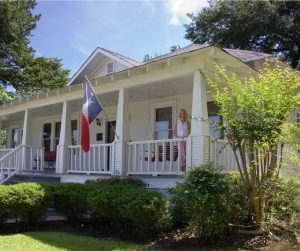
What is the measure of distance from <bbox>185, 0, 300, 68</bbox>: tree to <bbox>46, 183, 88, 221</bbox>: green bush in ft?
78.7

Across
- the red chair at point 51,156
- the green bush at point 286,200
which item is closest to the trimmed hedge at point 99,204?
the green bush at point 286,200

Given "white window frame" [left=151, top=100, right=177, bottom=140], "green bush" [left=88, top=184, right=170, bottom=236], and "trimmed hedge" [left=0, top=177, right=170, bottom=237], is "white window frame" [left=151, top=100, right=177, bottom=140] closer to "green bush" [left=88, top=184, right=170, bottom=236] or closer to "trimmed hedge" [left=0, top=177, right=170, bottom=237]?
"trimmed hedge" [left=0, top=177, right=170, bottom=237]

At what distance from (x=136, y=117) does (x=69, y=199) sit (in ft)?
18.3

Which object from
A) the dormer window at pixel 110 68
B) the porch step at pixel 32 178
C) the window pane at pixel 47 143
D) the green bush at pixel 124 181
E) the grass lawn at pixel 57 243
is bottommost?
Answer: the grass lawn at pixel 57 243

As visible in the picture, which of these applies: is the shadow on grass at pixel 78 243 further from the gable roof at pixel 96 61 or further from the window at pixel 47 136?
the window at pixel 47 136

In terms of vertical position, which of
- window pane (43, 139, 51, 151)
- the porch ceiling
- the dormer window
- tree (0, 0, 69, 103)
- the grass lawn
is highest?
tree (0, 0, 69, 103)

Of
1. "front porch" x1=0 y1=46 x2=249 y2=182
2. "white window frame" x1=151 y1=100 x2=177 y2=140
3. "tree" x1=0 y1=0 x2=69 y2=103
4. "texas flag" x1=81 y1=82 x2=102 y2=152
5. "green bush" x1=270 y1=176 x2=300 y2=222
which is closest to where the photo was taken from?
"green bush" x1=270 y1=176 x2=300 y2=222

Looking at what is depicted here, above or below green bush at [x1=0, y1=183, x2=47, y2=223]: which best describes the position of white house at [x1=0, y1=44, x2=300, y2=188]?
above

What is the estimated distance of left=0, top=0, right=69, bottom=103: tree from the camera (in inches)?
1184

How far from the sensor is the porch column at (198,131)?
882cm

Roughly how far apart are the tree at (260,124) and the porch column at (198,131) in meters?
1.30

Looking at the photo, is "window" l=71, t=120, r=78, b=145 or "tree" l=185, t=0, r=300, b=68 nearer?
"window" l=71, t=120, r=78, b=145

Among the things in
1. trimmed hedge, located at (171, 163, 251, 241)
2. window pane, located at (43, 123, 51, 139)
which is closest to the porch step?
window pane, located at (43, 123, 51, 139)

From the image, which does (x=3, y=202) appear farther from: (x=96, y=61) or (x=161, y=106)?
(x=96, y=61)
